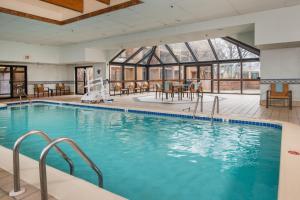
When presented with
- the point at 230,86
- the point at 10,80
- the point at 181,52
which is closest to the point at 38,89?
the point at 10,80

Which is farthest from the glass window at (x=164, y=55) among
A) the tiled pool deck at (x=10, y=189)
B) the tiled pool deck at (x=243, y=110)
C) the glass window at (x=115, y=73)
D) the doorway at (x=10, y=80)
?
the tiled pool deck at (x=10, y=189)

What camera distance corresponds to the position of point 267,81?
8.02m

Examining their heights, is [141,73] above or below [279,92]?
above

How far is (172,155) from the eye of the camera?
3.51 m

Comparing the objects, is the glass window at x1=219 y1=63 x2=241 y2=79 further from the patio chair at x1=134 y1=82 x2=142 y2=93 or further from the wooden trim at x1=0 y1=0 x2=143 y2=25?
the wooden trim at x1=0 y1=0 x2=143 y2=25

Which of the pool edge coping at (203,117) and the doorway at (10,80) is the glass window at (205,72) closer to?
the pool edge coping at (203,117)

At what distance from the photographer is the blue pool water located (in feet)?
8.12

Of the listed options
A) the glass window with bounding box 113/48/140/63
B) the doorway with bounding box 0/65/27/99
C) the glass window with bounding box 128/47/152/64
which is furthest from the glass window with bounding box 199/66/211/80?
the doorway with bounding box 0/65/27/99

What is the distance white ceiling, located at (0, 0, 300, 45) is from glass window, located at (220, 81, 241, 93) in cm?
655

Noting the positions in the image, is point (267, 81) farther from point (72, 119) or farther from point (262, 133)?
point (72, 119)

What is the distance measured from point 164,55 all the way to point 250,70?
17.2ft

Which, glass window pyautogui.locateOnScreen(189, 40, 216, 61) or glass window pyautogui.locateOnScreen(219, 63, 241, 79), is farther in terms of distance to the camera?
glass window pyautogui.locateOnScreen(189, 40, 216, 61)

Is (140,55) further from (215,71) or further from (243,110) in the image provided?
(243,110)

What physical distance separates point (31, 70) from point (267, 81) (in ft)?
37.3
